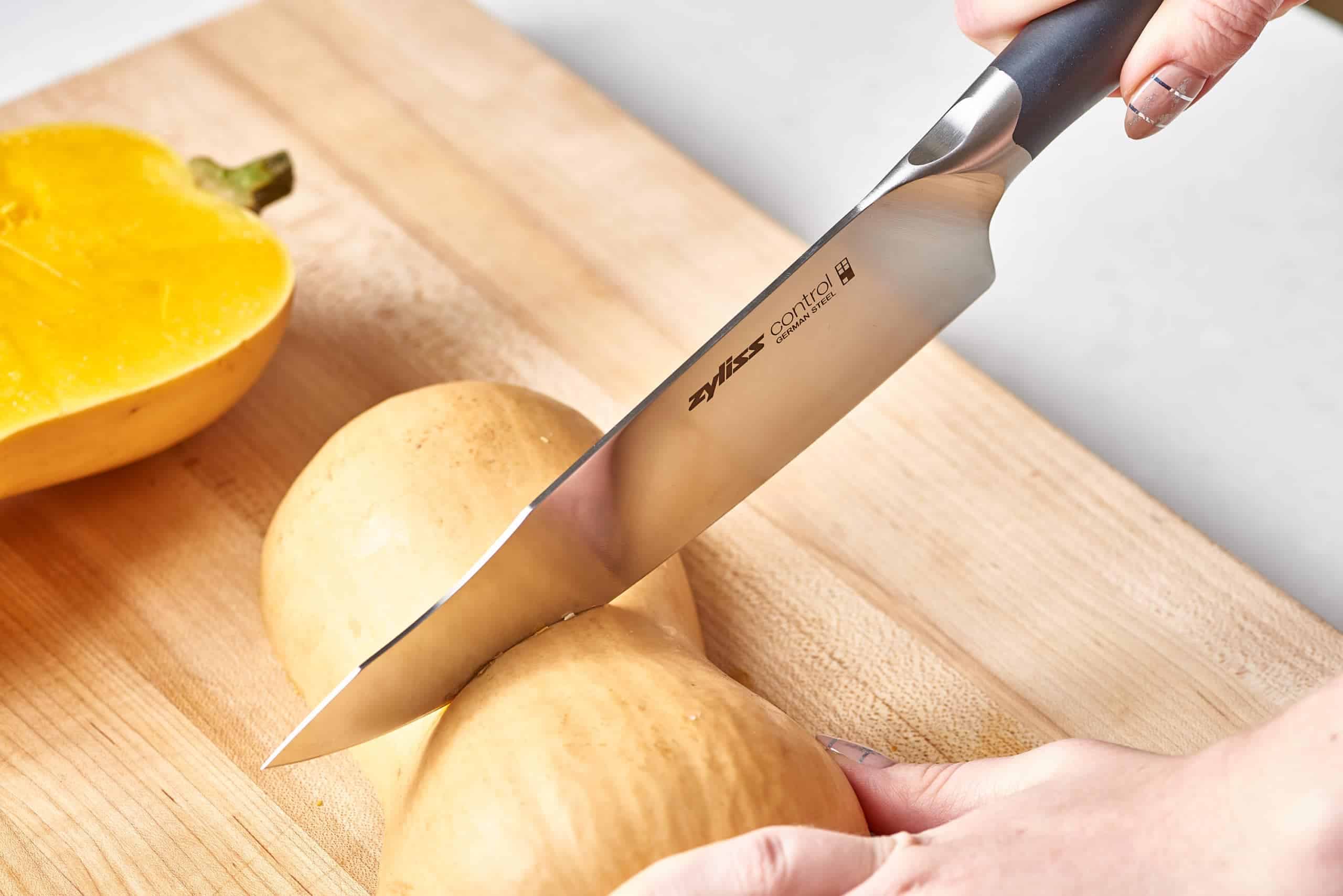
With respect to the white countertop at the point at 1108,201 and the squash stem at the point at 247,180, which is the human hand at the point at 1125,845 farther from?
the squash stem at the point at 247,180

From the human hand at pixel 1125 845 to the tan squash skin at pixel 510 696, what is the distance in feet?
0.25

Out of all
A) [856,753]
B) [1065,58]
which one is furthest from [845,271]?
[856,753]

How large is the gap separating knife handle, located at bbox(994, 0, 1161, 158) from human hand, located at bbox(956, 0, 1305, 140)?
15mm

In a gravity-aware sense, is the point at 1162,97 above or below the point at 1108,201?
above

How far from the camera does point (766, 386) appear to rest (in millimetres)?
1076

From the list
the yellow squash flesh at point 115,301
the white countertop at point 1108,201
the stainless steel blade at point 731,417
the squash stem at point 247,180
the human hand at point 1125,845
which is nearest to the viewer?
→ the human hand at point 1125,845

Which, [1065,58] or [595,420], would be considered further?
[595,420]

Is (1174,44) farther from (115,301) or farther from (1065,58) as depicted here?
(115,301)

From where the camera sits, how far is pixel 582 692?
95cm

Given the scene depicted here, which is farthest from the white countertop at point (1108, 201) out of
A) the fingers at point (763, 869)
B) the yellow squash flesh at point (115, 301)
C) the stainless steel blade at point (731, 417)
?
the fingers at point (763, 869)

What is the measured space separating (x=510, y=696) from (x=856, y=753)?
306mm

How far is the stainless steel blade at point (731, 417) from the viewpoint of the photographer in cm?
96

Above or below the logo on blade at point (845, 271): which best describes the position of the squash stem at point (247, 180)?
below

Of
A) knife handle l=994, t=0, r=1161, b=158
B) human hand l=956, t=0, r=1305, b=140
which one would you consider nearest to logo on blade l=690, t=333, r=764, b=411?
knife handle l=994, t=0, r=1161, b=158
